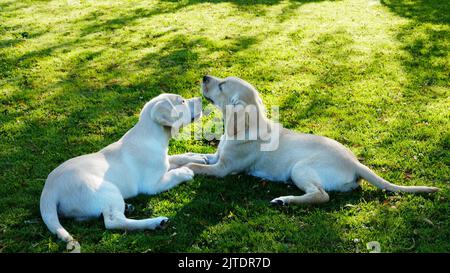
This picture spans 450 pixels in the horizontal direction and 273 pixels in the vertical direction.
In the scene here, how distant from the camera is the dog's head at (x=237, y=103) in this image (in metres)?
6.81

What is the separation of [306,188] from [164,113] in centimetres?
189

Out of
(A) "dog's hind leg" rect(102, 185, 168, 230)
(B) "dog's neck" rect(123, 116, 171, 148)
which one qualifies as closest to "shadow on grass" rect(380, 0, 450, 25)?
(B) "dog's neck" rect(123, 116, 171, 148)

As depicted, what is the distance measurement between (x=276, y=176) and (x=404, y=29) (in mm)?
8050

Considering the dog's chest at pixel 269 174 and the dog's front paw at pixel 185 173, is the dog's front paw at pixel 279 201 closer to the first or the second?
the dog's chest at pixel 269 174

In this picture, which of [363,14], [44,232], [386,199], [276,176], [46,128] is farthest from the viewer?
[363,14]

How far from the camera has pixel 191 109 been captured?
6879mm

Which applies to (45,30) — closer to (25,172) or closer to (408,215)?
(25,172)

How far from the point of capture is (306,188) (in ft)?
20.6

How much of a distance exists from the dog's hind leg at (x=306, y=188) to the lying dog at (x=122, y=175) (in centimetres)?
128

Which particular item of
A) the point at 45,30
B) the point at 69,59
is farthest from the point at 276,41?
the point at 45,30

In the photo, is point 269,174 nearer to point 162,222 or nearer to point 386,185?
point 386,185

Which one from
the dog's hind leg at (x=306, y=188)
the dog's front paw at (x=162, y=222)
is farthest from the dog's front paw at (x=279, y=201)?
the dog's front paw at (x=162, y=222)

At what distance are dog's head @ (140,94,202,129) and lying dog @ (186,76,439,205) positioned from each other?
52 cm

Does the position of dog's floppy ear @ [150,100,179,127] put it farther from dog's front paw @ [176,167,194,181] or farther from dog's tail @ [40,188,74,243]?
dog's tail @ [40,188,74,243]
